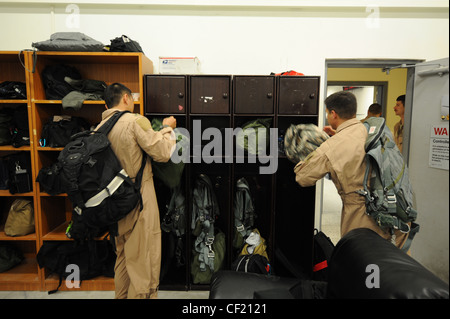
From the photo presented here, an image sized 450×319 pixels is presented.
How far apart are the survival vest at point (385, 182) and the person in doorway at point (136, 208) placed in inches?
50.6

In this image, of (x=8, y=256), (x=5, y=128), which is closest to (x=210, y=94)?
(x=5, y=128)

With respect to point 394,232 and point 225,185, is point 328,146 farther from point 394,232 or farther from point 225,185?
point 225,185

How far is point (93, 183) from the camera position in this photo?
1573 millimetres

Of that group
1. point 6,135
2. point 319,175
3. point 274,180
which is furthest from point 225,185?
point 6,135

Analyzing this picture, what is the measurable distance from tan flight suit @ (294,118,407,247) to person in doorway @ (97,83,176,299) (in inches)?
40.6

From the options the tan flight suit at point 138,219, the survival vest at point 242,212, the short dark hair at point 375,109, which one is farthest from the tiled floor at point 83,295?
the short dark hair at point 375,109

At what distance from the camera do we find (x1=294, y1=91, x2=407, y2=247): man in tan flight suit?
163 centimetres

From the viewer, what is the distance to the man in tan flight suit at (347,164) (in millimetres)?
1634

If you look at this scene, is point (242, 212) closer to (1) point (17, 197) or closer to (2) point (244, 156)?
(2) point (244, 156)

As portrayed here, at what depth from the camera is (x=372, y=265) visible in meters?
0.96

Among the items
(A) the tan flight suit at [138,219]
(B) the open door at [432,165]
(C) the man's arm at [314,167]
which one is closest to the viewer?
(B) the open door at [432,165]
